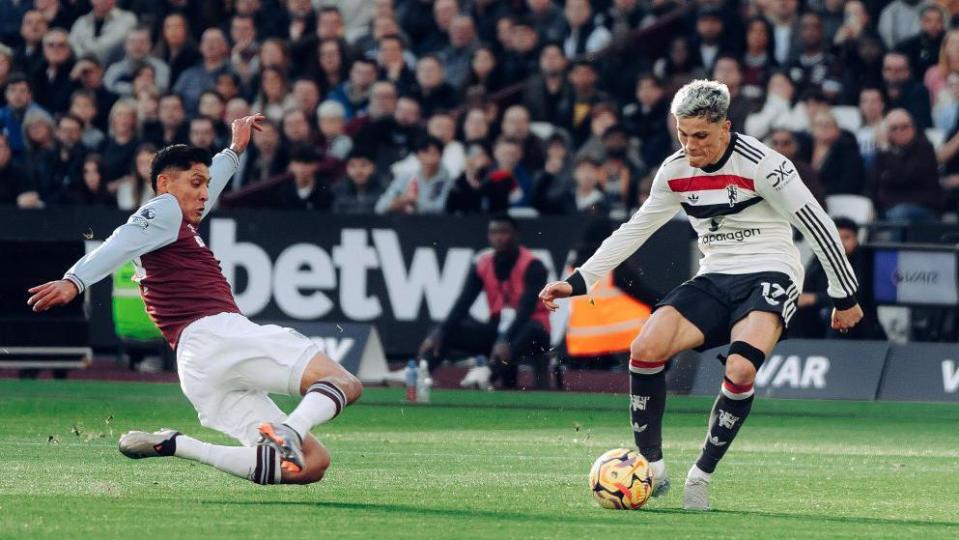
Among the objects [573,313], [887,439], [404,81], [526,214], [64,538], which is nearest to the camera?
[64,538]

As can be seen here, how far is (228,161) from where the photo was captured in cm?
1074

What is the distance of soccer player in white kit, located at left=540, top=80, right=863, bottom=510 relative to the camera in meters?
9.72

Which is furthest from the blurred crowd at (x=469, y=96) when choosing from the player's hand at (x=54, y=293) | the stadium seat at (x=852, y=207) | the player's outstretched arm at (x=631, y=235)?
the player's hand at (x=54, y=293)

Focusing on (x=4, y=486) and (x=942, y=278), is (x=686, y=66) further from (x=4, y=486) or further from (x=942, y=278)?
(x=4, y=486)

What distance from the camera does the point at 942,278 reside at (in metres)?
18.2

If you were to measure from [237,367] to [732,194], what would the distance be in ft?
8.30

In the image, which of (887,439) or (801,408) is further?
(801,408)

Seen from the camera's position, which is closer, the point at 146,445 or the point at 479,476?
the point at 146,445

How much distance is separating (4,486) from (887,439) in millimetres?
6851

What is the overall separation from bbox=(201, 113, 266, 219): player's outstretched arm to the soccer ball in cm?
236

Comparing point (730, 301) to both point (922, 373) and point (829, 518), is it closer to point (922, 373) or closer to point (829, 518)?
point (829, 518)

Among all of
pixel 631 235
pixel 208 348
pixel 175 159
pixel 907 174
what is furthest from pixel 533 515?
pixel 907 174

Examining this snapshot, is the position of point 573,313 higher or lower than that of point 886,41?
lower

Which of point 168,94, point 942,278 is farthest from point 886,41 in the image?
point 168,94
